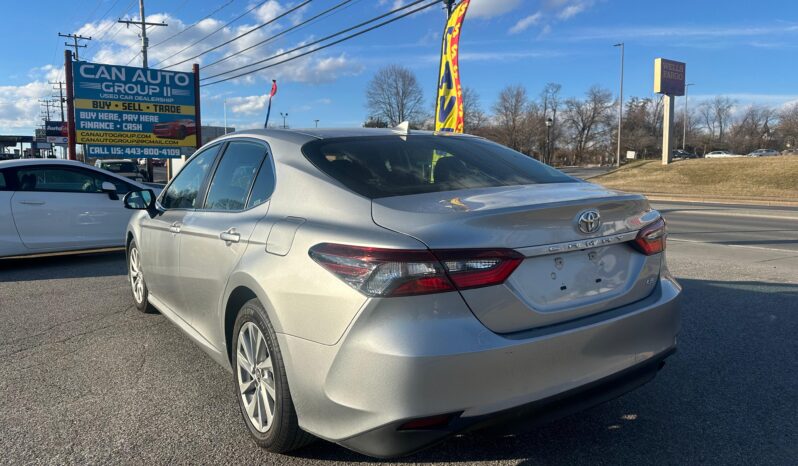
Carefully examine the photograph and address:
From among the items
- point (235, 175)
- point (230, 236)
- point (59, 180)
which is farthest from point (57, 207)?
point (230, 236)

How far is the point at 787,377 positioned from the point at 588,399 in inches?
85.0

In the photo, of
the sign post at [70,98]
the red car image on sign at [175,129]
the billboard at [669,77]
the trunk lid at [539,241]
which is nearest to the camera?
the trunk lid at [539,241]

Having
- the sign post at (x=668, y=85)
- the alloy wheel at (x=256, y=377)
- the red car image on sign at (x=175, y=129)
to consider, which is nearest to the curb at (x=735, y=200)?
the sign post at (x=668, y=85)

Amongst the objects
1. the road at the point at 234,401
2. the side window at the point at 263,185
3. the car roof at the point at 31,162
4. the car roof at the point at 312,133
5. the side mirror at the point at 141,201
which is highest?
the car roof at the point at 312,133

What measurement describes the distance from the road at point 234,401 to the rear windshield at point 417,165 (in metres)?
1.33

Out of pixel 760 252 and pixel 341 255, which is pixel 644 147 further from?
pixel 341 255

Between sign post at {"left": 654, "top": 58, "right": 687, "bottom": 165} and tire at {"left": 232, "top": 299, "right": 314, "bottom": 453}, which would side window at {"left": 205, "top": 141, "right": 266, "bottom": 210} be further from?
sign post at {"left": 654, "top": 58, "right": 687, "bottom": 165}

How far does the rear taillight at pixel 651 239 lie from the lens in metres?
2.84

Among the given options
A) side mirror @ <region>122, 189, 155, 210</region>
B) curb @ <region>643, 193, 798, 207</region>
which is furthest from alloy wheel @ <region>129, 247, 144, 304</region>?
curb @ <region>643, 193, 798, 207</region>

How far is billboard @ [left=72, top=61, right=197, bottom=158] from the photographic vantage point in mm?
15258

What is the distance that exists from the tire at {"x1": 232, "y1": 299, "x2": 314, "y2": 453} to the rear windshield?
804mm

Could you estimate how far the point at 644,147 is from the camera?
97250 mm

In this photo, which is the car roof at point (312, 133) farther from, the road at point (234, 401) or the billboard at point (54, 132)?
the billboard at point (54, 132)

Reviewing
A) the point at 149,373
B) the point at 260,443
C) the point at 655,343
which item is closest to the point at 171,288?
the point at 149,373
